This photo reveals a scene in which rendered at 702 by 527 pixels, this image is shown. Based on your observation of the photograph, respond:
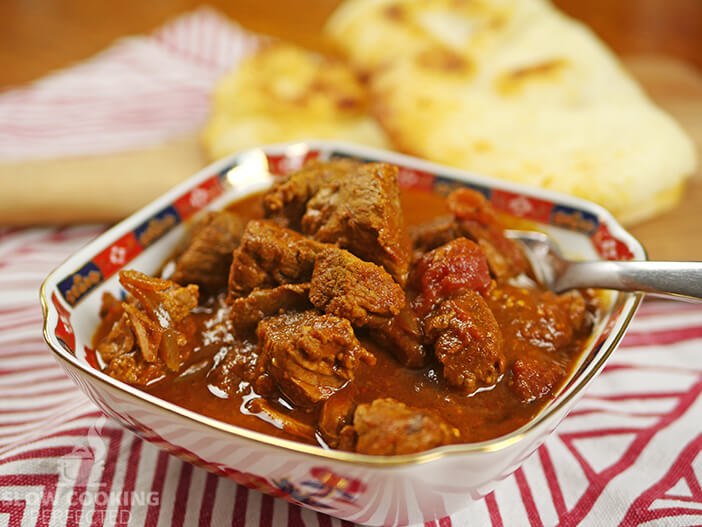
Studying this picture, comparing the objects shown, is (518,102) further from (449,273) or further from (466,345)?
(466,345)

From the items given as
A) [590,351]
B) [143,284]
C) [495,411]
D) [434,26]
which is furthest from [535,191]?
[434,26]

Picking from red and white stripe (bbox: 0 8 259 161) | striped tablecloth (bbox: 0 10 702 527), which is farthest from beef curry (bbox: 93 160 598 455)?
red and white stripe (bbox: 0 8 259 161)

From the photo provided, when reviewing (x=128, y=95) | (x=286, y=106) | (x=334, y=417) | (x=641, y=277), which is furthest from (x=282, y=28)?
(x=334, y=417)

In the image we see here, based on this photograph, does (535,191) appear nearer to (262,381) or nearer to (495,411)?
(495,411)

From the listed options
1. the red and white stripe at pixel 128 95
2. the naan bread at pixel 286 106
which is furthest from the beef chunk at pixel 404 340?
the red and white stripe at pixel 128 95

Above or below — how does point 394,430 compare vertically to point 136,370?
above
